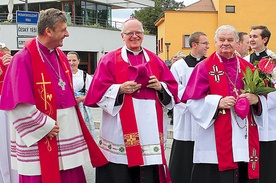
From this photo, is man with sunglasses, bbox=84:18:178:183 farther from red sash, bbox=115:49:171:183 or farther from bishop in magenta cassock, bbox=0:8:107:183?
bishop in magenta cassock, bbox=0:8:107:183

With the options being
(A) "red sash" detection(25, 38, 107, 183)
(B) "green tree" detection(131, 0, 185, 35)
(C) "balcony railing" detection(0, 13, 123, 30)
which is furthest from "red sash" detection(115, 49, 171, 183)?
(B) "green tree" detection(131, 0, 185, 35)

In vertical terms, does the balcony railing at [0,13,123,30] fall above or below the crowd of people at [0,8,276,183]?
above

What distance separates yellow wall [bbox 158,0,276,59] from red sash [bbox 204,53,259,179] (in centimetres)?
3183

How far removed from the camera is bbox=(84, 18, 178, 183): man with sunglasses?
13.8 feet

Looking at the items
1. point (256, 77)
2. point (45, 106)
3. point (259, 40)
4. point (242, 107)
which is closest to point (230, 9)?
point (259, 40)

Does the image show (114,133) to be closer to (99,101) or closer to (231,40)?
(99,101)

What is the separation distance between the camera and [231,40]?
173 inches

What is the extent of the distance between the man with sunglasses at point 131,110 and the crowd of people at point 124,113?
10 mm

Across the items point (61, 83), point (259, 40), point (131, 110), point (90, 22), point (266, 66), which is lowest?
point (131, 110)

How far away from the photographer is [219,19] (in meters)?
35.8

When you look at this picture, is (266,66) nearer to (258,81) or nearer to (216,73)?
(258,81)

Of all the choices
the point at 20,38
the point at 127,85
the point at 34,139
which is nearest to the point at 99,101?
the point at 127,85

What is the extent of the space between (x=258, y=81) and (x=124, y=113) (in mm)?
1434

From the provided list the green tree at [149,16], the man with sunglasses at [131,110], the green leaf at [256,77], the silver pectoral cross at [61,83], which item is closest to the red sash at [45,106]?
the silver pectoral cross at [61,83]
